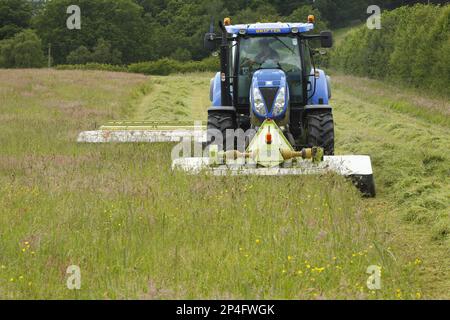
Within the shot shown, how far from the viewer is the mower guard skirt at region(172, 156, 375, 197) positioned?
24.9ft

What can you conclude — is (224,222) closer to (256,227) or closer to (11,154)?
(256,227)

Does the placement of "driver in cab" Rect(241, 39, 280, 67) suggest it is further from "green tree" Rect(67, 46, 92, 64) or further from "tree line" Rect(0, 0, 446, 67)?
"green tree" Rect(67, 46, 92, 64)

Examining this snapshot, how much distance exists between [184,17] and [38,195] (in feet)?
213

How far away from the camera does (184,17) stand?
70062 millimetres

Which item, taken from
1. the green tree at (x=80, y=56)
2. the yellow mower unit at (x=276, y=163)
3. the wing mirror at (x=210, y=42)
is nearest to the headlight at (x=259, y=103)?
the yellow mower unit at (x=276, y=163)

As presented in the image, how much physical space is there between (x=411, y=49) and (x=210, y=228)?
2098 cm

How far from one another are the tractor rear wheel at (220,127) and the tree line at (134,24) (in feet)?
174

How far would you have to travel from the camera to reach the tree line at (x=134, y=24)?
65062mm

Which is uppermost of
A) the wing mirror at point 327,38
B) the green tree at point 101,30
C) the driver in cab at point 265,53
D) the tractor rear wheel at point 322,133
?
the green tree at point 101,30

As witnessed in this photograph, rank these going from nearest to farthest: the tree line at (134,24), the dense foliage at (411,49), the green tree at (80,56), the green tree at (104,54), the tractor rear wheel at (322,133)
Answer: the tractor rear wheel at (322,133)
the dense foliage at (411,49)
the green tree at (80,56)
the green tree at (104,54)
the tree line at (134,24)

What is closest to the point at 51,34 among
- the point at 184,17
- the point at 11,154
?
the point at 184,17

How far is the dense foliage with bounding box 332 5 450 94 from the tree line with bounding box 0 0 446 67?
93.7ft

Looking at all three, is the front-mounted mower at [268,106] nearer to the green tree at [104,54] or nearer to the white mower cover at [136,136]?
the white mower cover at [136,136]

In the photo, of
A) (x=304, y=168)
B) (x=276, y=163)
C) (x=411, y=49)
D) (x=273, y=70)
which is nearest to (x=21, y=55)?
(x=411, y=49)
